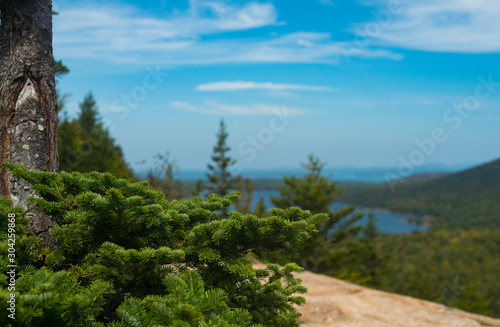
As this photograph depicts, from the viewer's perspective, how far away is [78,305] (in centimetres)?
173

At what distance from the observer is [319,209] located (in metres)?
23.5

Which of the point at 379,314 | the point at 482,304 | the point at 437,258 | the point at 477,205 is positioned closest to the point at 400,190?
the point at 477,205

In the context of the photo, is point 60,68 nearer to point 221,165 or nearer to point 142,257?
point 142,257

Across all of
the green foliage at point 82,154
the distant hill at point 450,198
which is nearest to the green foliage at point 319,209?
the green foliage at point 82,154

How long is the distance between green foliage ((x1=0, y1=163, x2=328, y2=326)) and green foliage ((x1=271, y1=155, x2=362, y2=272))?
20.8 metres

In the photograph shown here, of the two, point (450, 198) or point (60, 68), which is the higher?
point (60, 68)

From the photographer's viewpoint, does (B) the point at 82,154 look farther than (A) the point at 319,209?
No

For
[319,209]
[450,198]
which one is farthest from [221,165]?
[450,198]

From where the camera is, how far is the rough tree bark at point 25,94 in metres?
A: 3.40

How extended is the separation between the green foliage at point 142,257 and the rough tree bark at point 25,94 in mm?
751

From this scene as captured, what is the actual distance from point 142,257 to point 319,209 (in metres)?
22.1

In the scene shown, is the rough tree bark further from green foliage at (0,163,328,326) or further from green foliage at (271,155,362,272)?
green foliage at (271,155,362,272)

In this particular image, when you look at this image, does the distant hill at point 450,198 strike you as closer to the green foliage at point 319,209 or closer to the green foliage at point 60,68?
the green foliage at point 319,209

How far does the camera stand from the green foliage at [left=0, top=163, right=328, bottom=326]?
6.19 feet
